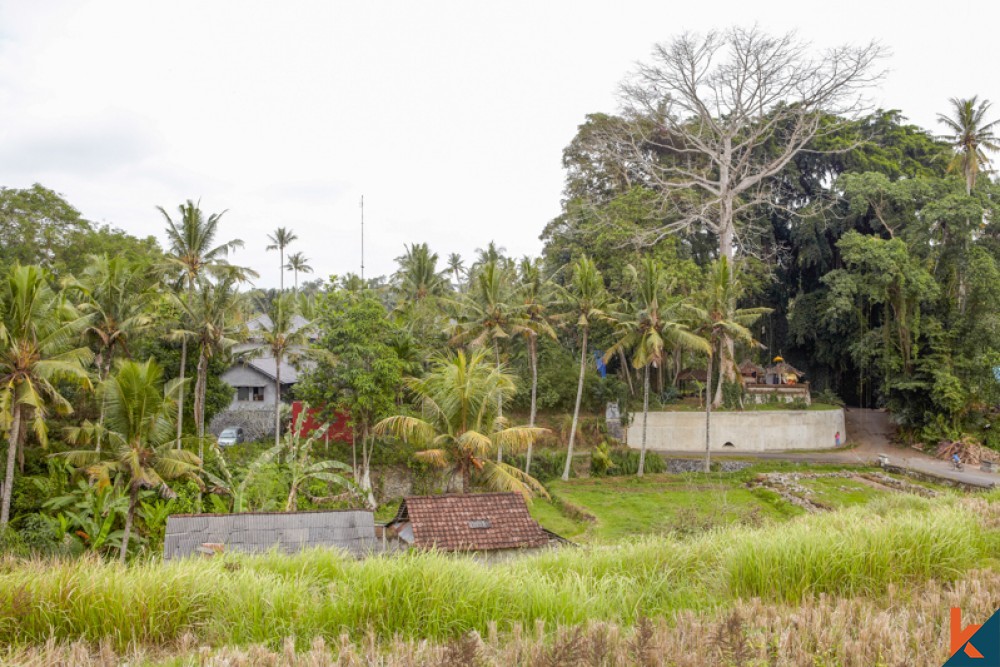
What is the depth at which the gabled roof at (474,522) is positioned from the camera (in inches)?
546

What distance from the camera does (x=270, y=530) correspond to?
12977 millimetres

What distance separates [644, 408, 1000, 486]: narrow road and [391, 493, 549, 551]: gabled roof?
18.1 m

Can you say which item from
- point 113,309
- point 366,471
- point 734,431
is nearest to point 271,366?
point 366,471

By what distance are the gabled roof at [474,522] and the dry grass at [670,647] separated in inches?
390

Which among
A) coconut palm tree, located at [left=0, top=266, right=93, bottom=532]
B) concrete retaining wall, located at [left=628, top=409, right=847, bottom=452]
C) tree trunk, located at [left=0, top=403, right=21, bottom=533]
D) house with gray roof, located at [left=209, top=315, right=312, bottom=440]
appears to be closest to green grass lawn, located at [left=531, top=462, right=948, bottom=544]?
concrete retaining wall, located at [left=628, top=409, right=847, bottom=452]

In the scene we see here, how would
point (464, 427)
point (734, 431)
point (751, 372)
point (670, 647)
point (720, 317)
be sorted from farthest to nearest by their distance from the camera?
1. point (751, 372)
2. point (734, 431)
3. point (720, 317)
4. point (464, 427)
5. point (670, 647)

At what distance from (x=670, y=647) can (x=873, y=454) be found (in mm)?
33077

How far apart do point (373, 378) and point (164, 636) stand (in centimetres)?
1957

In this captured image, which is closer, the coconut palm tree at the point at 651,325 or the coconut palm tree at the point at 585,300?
the coconut palm tree at the point at 651,325

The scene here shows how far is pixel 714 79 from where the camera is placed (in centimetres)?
3222

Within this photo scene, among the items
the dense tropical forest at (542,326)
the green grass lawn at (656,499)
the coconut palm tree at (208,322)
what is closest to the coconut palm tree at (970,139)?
the dense tropical forest at (542,326)

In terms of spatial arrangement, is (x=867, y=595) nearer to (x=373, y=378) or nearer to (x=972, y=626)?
(x=972, y=626)

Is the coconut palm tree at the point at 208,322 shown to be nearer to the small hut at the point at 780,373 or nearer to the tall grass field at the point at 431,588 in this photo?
the tall grass field at the point at 431,588

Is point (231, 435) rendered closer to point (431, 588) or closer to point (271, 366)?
point (271, 366)
